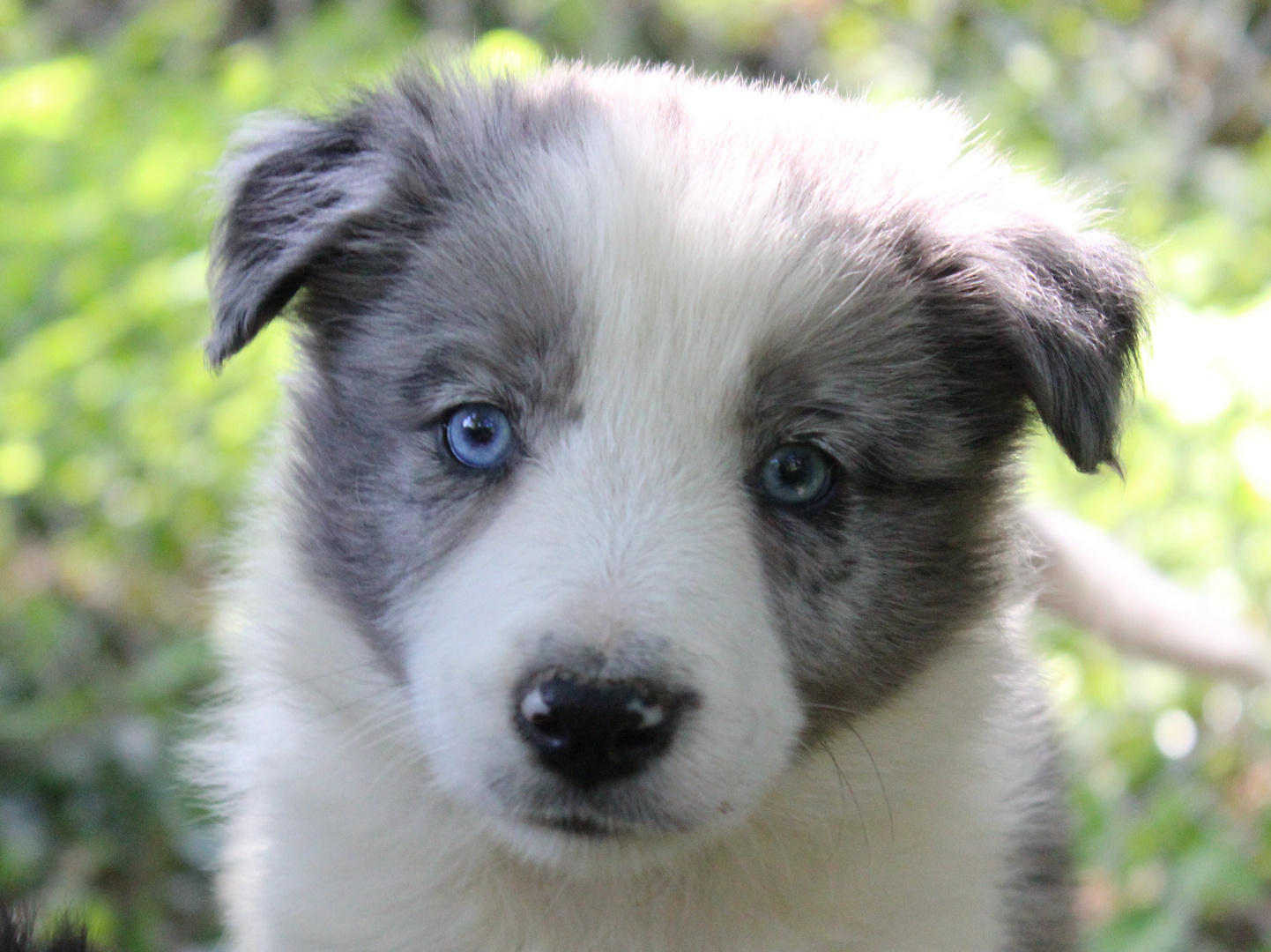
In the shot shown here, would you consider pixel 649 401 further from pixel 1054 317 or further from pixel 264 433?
pixel 264 433

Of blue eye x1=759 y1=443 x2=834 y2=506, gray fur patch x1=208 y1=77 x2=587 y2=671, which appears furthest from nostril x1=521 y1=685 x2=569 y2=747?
blue eye x1=759 y1=443 x2=834 y2=506

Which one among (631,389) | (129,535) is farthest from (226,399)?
(631,389)

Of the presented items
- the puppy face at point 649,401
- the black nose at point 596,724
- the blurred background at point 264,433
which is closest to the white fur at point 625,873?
the puppy face at point 649,401

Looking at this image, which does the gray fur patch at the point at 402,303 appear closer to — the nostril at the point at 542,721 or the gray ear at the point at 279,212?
the gray ear at the point at 279,212

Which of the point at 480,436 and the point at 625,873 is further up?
the point at 480,436

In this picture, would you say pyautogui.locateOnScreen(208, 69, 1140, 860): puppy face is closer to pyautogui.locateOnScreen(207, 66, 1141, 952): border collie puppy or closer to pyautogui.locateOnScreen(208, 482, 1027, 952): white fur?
pyautogui.locateOnScreen(207, 66, 1141, 952): border collie puppy

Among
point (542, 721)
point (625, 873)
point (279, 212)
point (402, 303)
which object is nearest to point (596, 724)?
point (542, 721)
